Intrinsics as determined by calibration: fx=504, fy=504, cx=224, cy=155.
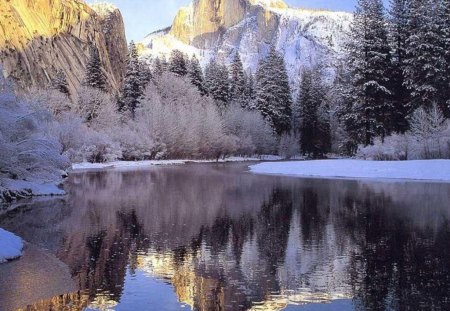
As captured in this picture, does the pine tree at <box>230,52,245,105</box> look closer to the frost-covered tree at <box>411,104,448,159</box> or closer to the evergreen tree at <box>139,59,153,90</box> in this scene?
the evergreen tree at <box>139,59,153,90</box>

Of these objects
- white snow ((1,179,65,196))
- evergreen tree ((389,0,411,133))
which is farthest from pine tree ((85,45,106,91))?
white snow ((1,179,65,196))

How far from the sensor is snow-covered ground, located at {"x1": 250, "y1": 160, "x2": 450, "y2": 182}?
29.7 meters

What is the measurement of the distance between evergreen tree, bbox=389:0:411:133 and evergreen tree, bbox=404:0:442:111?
0.87m

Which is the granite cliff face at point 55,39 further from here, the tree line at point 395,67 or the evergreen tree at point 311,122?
the tree line at point 395,67

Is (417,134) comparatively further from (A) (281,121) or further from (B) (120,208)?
(A) (281,121)

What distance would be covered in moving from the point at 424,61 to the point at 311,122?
3307 cm

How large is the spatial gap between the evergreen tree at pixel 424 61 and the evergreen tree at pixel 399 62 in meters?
0.87

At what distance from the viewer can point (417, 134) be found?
121 ft

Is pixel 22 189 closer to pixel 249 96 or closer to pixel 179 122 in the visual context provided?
pixel 179 122

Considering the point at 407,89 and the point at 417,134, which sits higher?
the point at 407,89

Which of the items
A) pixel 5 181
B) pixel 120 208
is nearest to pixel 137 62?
pixel 5 181

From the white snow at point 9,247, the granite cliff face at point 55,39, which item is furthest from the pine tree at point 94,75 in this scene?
the white snow at point 9,247

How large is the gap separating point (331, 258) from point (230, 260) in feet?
6.52

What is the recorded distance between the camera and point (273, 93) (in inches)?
2849
